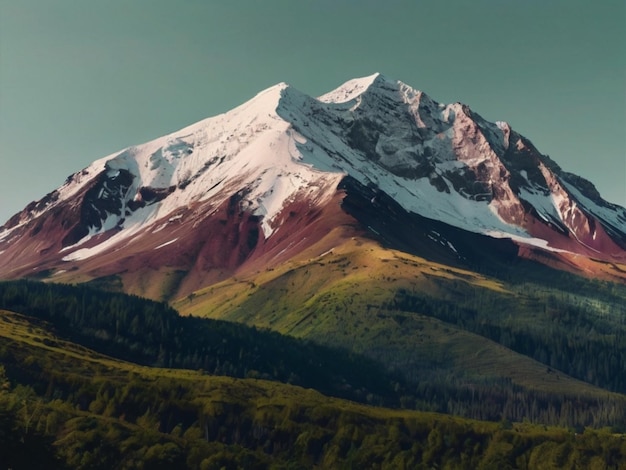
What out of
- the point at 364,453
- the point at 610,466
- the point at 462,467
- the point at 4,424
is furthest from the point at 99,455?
the point at 610,466

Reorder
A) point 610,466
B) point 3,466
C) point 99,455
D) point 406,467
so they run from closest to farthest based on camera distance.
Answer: point 3,466 → point 99,455 → point 406,467 → point 610,466

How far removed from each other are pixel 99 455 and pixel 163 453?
1173cm

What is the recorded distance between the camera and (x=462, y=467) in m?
193

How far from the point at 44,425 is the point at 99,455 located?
1430 cm

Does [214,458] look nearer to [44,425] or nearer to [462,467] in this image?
[44,425]

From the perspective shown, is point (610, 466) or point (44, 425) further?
point (610, 466)

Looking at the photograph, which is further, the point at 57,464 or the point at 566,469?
the point at 566,469

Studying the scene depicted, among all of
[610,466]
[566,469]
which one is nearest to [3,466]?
[566,469]

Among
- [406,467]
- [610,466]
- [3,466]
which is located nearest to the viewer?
[3,466]

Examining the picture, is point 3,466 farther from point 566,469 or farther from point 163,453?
point 566,469

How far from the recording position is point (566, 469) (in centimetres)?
18812

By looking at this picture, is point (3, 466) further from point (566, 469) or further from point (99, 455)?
point (566, 469)

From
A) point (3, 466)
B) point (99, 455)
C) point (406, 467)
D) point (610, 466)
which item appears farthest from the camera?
point (610, 466)

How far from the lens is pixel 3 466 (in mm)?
135875
